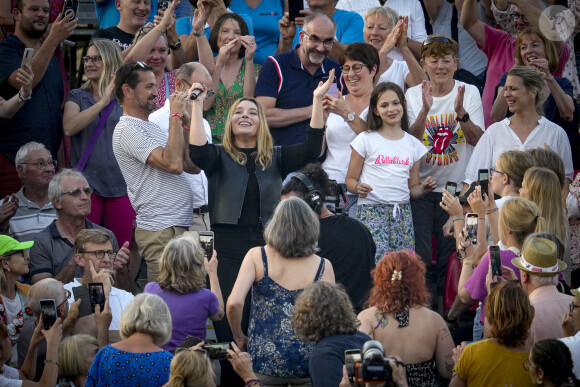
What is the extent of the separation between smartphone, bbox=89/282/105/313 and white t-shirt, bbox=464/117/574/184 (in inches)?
125

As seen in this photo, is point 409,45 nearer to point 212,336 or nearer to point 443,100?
point 443,100

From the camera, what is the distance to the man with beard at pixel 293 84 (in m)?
8.26

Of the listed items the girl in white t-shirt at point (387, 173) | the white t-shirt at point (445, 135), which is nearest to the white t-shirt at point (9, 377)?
the girl in white t-shirt at point (387, 173)

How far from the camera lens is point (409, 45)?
936cm

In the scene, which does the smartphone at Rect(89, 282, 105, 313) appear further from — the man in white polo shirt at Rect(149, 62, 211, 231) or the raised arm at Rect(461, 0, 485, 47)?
the raised arm at Rect(461, 0, 485, 47)

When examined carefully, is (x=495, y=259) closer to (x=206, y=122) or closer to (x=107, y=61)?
(x=206, y=122)

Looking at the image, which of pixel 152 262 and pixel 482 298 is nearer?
pixel 482 298

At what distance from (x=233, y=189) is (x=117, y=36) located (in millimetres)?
2767

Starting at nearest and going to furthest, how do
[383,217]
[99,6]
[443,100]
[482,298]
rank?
[482,298], [383,217], [443,100], [99,6]

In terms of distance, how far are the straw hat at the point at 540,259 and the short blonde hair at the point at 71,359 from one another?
2613 millimetres

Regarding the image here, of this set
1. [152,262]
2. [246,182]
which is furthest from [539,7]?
[152,262]

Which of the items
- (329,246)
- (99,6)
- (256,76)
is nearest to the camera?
(329,246)

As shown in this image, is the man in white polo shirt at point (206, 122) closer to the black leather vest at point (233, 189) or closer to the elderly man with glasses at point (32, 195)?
the black leather vest at point (233, 189)

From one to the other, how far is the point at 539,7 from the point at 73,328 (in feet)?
18.7
